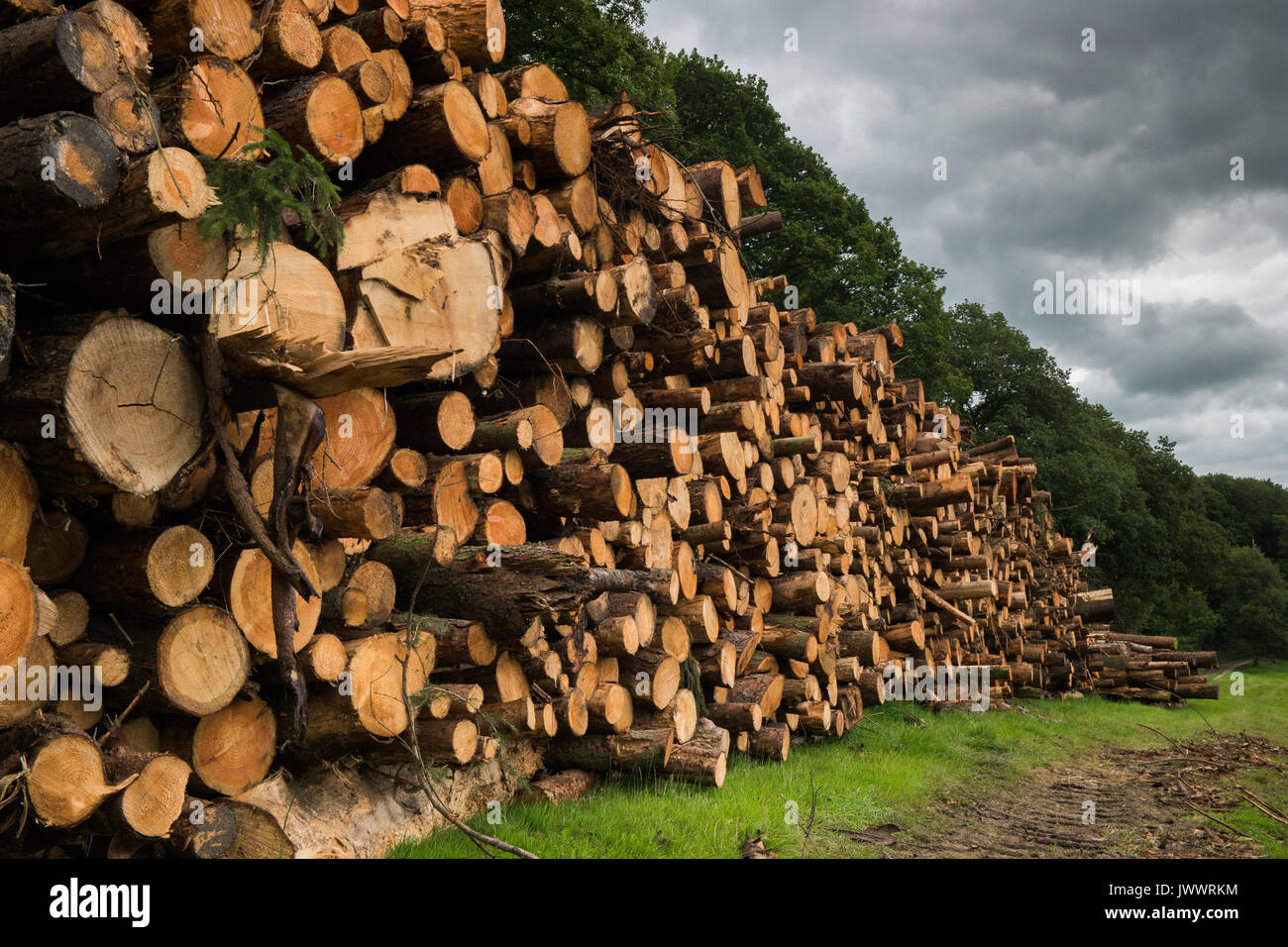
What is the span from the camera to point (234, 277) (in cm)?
273

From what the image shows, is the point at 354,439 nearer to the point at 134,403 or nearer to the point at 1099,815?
the point at 134,403

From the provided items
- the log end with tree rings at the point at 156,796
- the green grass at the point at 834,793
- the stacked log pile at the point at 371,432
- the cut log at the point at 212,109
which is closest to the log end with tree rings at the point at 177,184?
the stacked log pile at the point at 371,432

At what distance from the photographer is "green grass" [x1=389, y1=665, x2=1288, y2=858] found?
3.92 meters

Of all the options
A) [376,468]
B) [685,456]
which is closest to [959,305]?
[685,456]

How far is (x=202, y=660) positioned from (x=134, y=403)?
0.80m

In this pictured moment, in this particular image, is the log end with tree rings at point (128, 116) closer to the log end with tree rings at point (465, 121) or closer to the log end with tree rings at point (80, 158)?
the log end with tree rings at point (80, 158)

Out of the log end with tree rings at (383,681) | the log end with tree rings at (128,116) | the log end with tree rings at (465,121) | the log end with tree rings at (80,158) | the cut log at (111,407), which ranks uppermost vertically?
the log end with tree rings at (465,121)

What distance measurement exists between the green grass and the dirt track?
15cm

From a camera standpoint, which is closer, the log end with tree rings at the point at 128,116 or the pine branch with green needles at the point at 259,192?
the log end with tree rings at the point at 128,116

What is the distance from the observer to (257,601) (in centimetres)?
289

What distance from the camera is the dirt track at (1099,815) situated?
486 cm

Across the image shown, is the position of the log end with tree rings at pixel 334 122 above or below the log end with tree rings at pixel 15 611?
above

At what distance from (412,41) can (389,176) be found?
2.51ft
